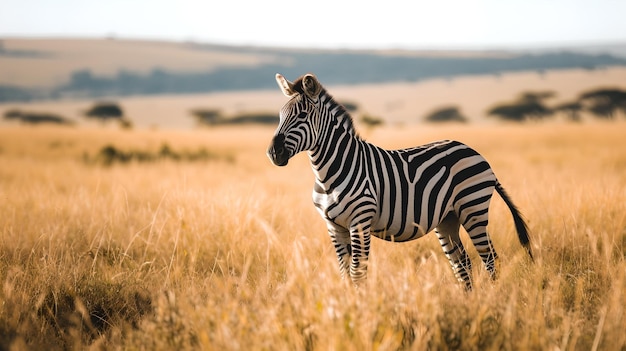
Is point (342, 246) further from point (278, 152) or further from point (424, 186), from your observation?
point (278, 152)

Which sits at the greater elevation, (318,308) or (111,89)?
(318,308)

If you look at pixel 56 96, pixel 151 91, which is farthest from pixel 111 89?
pixel 56 96

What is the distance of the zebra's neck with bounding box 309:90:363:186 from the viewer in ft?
13.7

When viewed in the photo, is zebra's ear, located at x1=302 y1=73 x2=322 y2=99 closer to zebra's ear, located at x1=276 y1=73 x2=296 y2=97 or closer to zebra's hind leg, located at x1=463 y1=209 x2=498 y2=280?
zebra's ear, located at x1=276 y1=73 x2=296 y2=97

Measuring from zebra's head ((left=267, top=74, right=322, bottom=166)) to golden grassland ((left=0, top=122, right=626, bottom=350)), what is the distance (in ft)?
1.97

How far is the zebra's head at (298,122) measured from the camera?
3.90 m

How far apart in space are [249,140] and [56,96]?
76.7m

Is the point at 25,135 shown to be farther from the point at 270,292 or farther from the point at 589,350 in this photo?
the point at 589,350

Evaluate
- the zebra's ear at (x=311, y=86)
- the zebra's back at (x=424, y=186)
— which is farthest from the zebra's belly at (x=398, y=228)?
the zebra's ear at (x=311, y=86)

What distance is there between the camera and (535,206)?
21.7ft

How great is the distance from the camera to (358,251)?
13.3 feet

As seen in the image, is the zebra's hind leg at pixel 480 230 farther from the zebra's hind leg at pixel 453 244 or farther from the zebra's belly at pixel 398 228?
the zebra's belly at pixel 398 228

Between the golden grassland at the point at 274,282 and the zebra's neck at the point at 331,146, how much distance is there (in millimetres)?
582

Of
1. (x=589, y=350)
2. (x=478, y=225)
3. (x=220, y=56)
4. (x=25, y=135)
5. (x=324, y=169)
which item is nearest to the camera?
(x=589, y=350)
